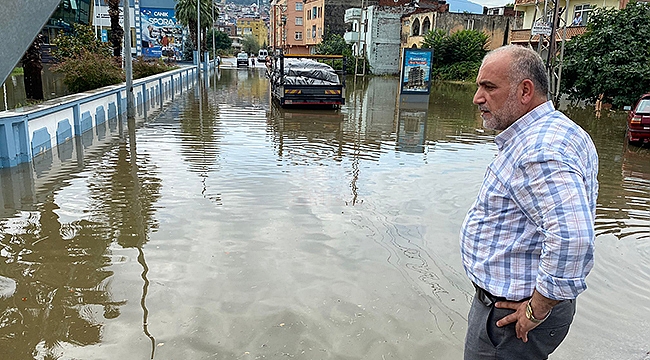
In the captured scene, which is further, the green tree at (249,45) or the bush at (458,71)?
the green tree at (249,45)

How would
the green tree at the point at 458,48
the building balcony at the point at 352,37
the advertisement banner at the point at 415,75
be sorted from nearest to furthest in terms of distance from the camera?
1. the advertisement banner at the point at 415,75
2. the green tree at the point at 458,48
3. the building balcony at the point at 352,37

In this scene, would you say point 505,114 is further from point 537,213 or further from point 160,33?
point 160,33

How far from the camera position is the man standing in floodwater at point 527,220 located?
1.84 m

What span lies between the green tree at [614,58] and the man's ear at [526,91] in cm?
1924

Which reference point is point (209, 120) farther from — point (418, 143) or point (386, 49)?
point (386, 49)

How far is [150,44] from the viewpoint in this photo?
50750 mm

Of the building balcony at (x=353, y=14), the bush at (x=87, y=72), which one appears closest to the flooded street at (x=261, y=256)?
the bush at (x=87, y=72)

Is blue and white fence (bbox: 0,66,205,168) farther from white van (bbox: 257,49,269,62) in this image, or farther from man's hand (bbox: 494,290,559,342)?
white van (bbox: 257,49,269,62)

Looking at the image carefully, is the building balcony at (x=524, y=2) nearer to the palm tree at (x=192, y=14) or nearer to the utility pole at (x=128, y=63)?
the utility pole at (x=128, y=63)

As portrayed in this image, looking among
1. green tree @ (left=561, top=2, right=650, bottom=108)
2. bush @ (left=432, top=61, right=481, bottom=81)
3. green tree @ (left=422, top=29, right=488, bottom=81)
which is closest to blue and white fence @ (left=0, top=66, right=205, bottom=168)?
green tree @ (left=561, top=2, right=650, bottom=108)

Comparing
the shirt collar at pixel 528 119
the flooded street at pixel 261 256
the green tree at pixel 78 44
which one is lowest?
the flooded street at pixel 261 256

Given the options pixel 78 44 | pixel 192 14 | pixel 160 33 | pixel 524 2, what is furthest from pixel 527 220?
pixel 192 14

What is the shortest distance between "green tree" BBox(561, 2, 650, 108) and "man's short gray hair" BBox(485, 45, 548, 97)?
19.2m

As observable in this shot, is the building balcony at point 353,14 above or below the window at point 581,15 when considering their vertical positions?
above
